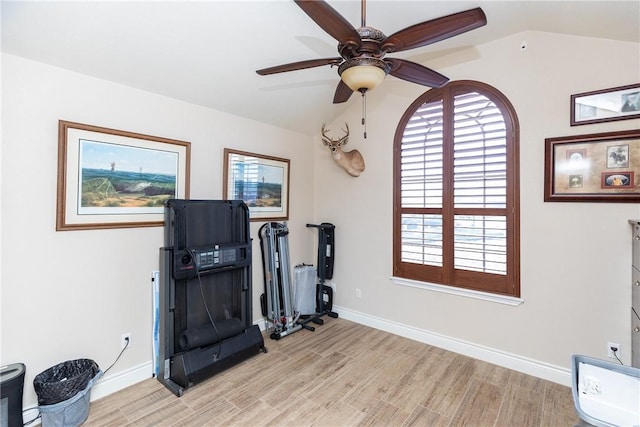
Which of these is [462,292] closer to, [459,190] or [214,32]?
[459,190]

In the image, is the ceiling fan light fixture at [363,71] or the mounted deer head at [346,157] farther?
the mounted deer head at [346,157]

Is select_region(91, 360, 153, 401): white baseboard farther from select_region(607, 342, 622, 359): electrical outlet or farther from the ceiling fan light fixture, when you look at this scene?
select_region(607, 342, 622, 359): electrical outlet

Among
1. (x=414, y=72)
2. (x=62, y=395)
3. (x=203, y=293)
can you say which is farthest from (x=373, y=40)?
(x=62, y=395)

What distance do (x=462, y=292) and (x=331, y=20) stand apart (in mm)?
2754

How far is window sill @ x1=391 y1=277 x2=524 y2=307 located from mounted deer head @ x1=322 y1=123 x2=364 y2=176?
1.39 metres

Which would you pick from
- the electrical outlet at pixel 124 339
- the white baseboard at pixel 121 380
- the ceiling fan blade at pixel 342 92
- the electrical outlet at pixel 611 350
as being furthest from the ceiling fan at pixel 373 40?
the white baseboard at pixel 121 380

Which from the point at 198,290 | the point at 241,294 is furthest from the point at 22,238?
the point at 241,294

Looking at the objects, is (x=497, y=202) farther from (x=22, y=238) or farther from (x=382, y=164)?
(x=22, y=238)

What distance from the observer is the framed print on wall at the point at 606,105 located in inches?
89.7

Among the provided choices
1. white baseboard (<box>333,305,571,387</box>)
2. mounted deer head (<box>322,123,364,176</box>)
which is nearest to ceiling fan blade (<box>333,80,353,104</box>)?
mounted deer head (<box>322,123,364,176</box>)

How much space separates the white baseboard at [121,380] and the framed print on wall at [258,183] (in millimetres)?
1713

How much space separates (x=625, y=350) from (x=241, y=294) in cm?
322

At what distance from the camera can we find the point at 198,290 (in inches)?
109

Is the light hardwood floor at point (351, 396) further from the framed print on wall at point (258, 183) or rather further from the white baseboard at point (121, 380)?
the framed print on wall at point (258, 183)
